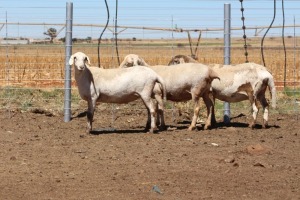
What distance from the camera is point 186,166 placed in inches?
431

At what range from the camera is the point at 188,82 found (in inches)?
603

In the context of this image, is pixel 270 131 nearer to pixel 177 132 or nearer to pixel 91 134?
pixel 177 132

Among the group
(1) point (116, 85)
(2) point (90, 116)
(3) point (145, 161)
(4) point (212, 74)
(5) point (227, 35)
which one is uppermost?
(5) point (227, 35)

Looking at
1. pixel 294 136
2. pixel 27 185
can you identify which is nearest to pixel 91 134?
pixel 294 136

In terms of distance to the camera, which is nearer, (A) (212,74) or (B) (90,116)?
(B) (90,116)

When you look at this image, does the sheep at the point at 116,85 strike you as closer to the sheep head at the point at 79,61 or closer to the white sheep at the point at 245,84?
the sheep head at the point at 79,61

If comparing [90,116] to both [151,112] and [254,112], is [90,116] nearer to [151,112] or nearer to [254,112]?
[151,112]

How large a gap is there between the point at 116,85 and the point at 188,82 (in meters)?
1.52

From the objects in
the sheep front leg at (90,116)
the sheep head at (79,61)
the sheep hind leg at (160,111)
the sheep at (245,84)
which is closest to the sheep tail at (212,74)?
the sheep at (245,84)

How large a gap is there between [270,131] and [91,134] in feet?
11.8

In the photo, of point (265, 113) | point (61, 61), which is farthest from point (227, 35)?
point (61, 61)

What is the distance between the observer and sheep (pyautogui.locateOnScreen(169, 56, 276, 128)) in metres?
15.5

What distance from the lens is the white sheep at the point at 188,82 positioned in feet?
50.0

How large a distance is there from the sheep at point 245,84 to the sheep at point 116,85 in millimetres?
1509
